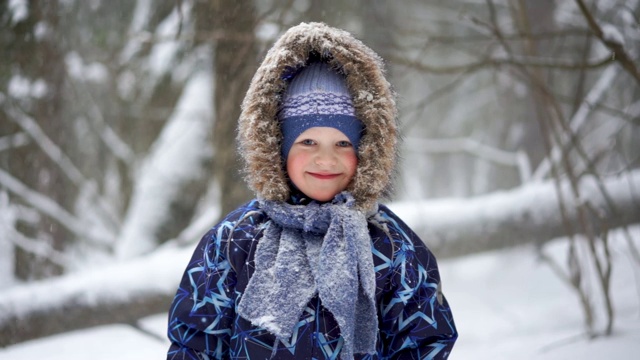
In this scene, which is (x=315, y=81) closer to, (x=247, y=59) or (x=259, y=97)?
(x=259, y=97)

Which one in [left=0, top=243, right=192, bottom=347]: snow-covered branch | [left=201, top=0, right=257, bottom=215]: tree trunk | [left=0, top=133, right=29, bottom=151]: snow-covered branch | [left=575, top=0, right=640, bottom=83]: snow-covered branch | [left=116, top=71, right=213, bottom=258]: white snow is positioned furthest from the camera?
[left=0, top=133, right=29, bottom=151]: snow-covered branch

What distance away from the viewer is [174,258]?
3.64 metres

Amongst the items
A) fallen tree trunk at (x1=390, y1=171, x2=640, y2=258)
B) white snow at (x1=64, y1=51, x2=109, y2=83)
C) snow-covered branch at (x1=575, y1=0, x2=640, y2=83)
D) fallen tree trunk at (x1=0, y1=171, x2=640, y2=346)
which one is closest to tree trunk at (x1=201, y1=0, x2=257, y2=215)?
fallen tree trunk at (x1=0, y1=171, x2=640, y2=346)

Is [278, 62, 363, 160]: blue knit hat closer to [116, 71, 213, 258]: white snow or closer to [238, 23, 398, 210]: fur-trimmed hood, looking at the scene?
[238, 23, 398, 210]: fur-trimmed hood

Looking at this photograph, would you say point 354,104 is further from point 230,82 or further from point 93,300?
point 93,300

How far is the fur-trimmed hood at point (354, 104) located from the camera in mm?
1646

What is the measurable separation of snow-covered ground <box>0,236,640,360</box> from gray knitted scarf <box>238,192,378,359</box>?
1816 mm

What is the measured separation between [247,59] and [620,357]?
9.72ft

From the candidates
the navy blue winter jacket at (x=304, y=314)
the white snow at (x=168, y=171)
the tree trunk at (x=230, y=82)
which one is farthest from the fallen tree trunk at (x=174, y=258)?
the navy blue winter jacket at (x=304, y=314)

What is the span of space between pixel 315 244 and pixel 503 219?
107 inches

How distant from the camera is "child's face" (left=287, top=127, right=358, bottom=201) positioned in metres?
1.63

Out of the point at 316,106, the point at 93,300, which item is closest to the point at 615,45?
the point at 316,106

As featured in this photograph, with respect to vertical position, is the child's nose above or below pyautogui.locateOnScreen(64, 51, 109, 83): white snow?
below

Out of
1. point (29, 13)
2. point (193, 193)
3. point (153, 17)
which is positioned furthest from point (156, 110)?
point (193, 193)
